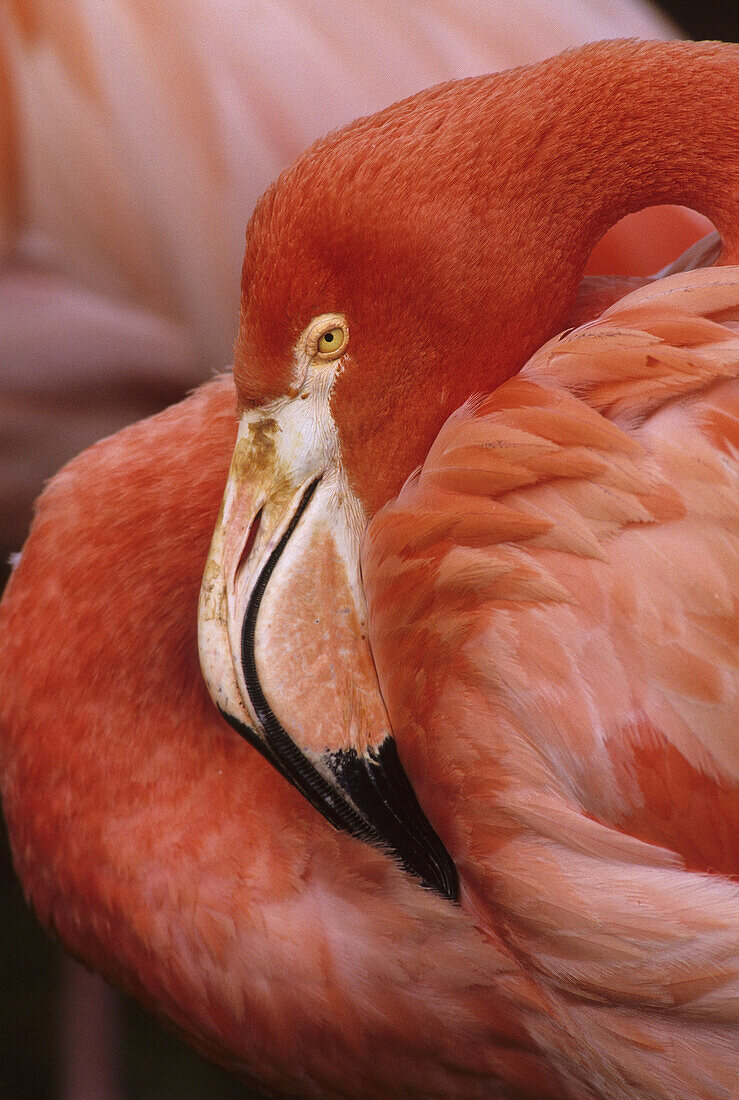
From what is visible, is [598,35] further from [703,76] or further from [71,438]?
[71,438]

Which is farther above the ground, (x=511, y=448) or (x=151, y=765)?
(x=511, y=448)

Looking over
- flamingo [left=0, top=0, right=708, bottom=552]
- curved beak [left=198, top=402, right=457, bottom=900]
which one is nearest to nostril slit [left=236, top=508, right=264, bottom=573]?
curved beak [left=198, top=402, right=457, bottom=900]

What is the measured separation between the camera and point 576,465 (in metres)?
0.84

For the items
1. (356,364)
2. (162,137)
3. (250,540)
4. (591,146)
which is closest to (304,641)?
(250,540)

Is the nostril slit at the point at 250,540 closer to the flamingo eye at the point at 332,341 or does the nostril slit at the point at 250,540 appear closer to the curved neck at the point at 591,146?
the flamingo eye at the point at 332,341

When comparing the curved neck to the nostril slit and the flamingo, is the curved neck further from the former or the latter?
the flamingo

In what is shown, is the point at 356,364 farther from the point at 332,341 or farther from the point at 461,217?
the point at 461,217

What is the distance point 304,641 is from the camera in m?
0.91

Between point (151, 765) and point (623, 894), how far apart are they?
51 cm

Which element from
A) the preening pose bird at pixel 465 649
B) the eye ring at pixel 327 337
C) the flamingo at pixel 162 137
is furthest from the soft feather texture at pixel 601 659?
the flamingo at pixel 162 137

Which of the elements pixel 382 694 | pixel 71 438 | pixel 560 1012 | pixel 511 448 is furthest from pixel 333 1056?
pixel 71 438

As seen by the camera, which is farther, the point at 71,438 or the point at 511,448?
the point at 71,438

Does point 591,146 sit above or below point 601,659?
above

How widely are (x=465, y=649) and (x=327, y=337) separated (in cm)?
29
